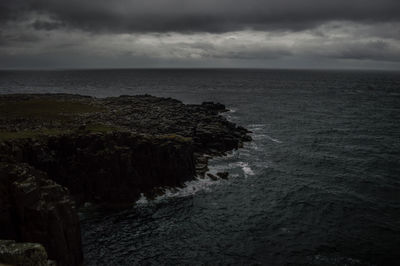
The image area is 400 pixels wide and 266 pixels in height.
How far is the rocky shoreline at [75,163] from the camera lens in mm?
27406

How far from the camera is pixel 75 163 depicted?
43000 millimetres

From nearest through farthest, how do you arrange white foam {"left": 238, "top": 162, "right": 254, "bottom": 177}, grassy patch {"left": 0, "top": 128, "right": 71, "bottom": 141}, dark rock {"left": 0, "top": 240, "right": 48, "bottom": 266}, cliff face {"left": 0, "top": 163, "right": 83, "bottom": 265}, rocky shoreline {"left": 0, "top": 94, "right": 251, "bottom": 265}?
dark rock {"left": 0, "top": 240, "right": 48, "bottom": 266} → cliff face {"left": 0, "top": 163, "right": 83, "bottom": 265} → rocky shoreline {"left": 0, "top": 94, "right": 251, "bottom": 265} → grassy patch {"left": 0, "top": 128, "right": 71, "bottom": 141} → white foam {"left": 238, "top": 162, "right": 254, "bottom": 177}

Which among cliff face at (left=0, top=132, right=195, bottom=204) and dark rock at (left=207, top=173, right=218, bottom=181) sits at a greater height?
cliff face at (left=0, top=132, right=195, bottom=204)

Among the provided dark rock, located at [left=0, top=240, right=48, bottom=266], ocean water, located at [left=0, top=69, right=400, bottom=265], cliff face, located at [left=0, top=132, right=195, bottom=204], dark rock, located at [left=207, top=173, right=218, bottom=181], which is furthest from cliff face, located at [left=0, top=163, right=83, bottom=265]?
dark rock, located at [left=207, top=173, right=218, bottom=181]

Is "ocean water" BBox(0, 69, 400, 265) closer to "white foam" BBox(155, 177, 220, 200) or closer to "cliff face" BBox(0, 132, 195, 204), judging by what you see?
"white foam" BBox(155, 177, 220, 200)

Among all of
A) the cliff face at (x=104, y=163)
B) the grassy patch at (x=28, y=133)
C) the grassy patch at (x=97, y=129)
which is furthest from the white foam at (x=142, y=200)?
the grassy patch at (x=28, y=133)

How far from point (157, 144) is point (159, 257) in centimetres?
1984

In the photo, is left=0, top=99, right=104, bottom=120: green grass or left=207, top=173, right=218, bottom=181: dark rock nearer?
left=207, top=173, right=218, bottom=181: dark rock

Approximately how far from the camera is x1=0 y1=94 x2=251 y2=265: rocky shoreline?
27406 millimetres

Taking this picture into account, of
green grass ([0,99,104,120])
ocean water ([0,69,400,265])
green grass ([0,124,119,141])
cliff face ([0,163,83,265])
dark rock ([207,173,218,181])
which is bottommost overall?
ocean water ([0,69,400,265])

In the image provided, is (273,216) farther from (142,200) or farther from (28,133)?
(28,133)

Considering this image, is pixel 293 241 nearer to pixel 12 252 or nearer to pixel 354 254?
pixel 354 254

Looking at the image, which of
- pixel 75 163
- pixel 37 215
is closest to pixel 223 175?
pixel 75 163

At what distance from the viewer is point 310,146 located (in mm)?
70375
